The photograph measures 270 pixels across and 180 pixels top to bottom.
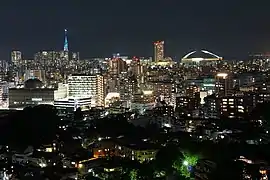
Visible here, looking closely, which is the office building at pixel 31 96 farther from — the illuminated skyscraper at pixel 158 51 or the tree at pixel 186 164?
the illuminated skyscraper at pixel 158 51

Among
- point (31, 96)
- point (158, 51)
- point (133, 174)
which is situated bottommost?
point (133, 174)

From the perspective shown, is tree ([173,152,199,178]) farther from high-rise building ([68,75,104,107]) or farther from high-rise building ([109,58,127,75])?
high-rise building ([109,58,127,75])

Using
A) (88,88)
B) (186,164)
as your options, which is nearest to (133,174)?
(186,164)

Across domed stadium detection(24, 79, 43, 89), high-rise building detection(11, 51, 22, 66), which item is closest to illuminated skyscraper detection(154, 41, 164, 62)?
high-rise building detection(11, 51, 22, 66)

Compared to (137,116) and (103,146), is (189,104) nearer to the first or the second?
(137,116)

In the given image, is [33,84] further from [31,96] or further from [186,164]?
[186,164]

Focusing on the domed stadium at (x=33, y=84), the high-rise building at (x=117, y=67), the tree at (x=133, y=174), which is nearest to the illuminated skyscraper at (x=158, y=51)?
the high-rise building at (x=117, y=67)

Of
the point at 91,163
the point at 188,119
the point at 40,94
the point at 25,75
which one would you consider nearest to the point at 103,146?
the point at 91,163
